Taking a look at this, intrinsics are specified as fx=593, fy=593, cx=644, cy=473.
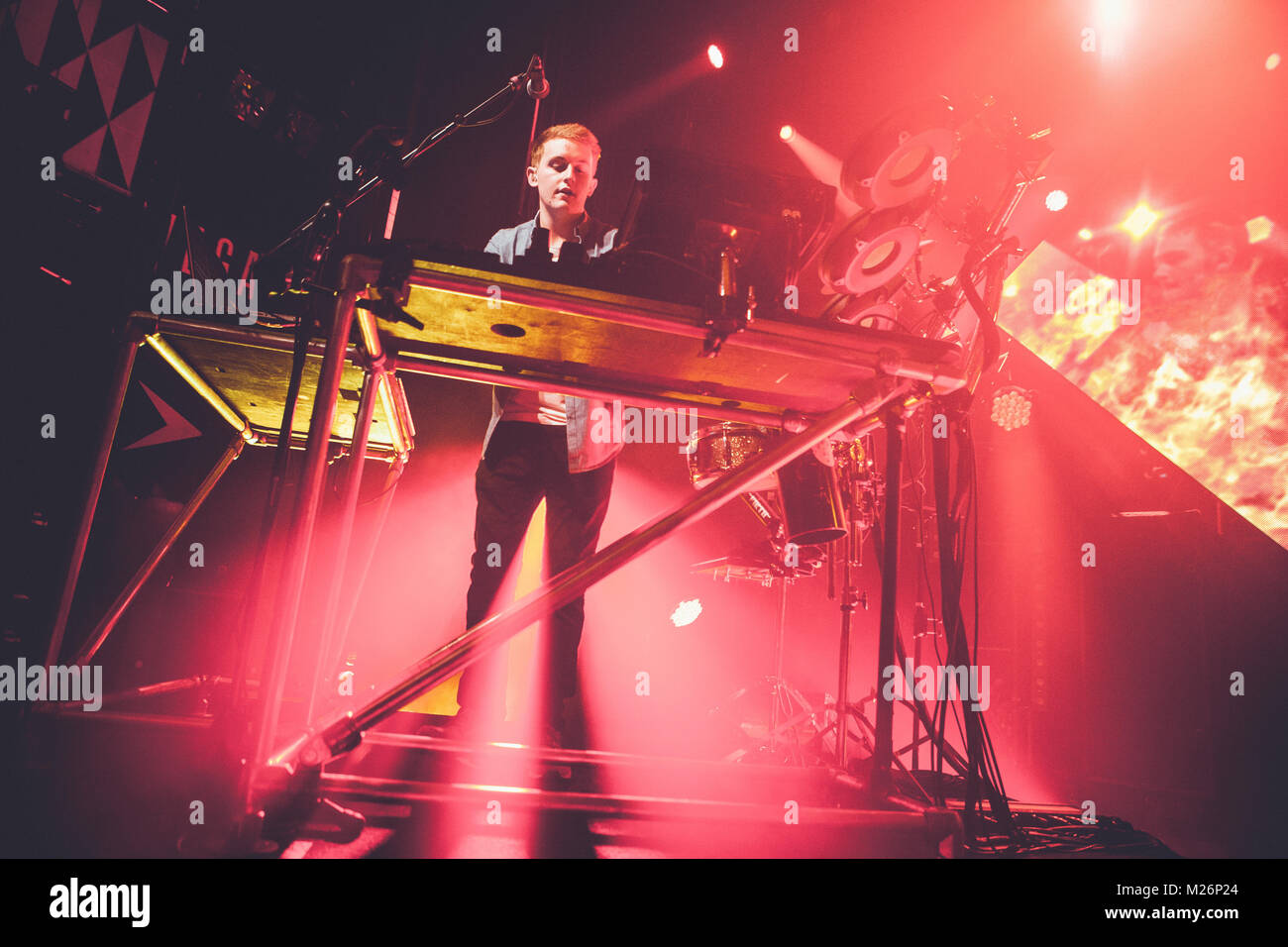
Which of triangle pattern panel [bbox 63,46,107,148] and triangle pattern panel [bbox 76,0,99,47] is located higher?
triangle pattern panel [bbox 76,0,99,47]

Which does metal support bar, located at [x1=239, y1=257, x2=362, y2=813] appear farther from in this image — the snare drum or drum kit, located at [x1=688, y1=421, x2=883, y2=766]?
the snare drum

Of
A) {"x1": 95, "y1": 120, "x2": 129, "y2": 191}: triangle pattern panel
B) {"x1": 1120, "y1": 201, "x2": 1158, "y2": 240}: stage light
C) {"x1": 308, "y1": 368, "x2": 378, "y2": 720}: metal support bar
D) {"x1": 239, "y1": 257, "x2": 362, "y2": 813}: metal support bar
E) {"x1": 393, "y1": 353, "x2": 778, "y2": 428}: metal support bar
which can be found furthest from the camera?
{"x1": 1120, "y1": 201, "x2": 1158, "y2": 240}: stage light

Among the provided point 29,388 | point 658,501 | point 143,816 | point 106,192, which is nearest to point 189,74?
point 106,192

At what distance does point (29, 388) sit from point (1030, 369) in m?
7.40

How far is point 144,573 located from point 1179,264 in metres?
7.24

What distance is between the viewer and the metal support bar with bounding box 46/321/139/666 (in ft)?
4.03

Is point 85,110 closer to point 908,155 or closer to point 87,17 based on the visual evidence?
point 87,17

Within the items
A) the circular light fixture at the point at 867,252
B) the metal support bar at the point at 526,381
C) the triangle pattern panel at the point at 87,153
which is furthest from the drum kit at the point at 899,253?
the triangle pattern panel at the point at 87,153

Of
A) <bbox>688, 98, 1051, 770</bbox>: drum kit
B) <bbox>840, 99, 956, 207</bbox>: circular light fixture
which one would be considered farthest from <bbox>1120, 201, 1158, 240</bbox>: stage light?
<bbox>840, 99, 956, 207</bbox>: circular light fixture

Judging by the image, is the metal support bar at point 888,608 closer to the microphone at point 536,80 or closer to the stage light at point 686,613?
the microphone at point 536,80

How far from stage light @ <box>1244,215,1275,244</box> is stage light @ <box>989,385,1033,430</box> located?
187 cm

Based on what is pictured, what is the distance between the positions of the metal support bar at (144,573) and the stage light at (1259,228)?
689 centimetres
